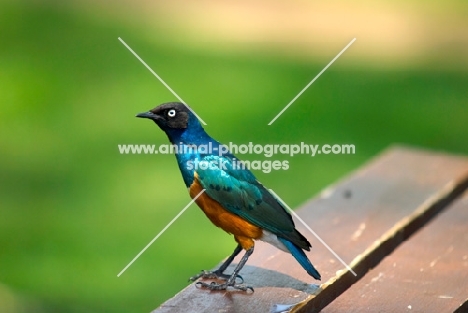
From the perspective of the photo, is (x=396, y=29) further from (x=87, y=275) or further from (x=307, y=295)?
(x=307, y=295)

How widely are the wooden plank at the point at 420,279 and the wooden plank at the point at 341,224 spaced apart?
8 cm

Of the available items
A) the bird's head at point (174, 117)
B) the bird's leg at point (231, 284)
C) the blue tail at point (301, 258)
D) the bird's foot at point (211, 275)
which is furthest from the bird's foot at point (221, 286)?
the bird's head at point (174, 117)

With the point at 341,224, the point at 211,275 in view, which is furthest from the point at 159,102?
the point at 211,275

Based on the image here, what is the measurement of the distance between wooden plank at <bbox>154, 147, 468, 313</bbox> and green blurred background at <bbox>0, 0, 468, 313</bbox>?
1.98 metres

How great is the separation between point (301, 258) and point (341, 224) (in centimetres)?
82

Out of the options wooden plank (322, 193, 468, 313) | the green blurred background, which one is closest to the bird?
wooden plank (322, 193, 468, 313)

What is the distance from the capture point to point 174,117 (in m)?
3.81

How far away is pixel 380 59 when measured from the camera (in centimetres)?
1145

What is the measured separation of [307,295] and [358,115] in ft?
21.6

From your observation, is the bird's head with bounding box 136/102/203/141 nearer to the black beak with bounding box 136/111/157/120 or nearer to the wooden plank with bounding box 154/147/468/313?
the black beak with bounding box 136/111/157/120

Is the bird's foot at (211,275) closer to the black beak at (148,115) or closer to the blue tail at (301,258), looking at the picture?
the blue tail at (301,258)

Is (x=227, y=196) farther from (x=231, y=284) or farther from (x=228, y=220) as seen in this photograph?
(x=231, y=284)

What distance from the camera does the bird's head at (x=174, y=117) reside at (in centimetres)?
379

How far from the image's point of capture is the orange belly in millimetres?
3891
